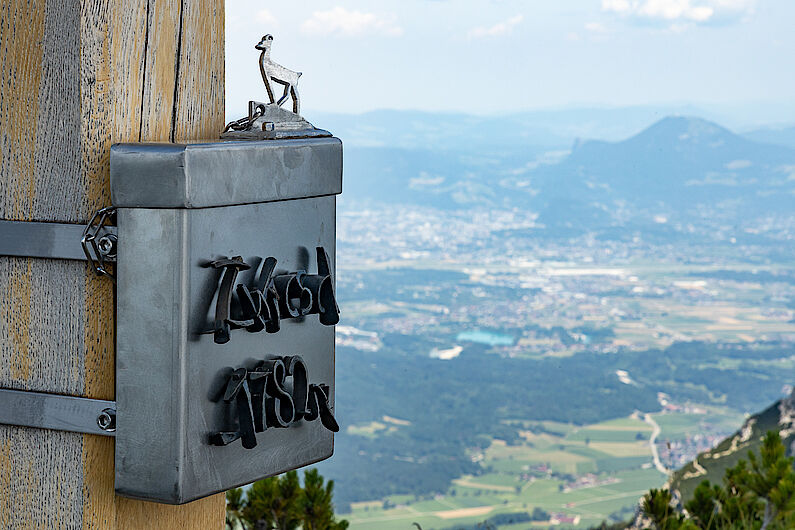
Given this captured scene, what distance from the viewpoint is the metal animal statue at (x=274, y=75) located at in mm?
1211

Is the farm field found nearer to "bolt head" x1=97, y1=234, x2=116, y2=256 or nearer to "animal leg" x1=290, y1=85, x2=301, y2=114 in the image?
→ "animal leg" x1=290, y1=85, x2=301, y2=114

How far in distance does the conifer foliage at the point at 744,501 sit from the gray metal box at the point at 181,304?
1.37 meters

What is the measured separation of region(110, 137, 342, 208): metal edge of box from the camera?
1018mm

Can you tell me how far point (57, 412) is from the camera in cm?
109

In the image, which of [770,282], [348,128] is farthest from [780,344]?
[348,128]

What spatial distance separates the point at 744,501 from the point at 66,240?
1.80 metres

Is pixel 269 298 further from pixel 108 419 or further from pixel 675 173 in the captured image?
pixel 675 173

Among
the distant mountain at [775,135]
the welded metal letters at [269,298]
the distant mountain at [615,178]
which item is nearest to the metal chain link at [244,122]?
the welded metal letters at [269,298]

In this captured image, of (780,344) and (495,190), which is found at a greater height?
(495,190)

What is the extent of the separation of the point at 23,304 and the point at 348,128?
13.3 m

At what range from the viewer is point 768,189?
19969mm

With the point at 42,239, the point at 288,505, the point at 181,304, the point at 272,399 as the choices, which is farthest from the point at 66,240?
the point at 288,505

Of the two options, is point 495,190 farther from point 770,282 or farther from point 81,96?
point 81,96

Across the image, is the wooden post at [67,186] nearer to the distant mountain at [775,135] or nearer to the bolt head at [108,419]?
the bolt head at [108,419]
